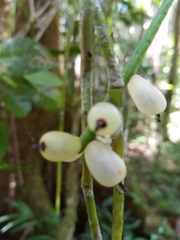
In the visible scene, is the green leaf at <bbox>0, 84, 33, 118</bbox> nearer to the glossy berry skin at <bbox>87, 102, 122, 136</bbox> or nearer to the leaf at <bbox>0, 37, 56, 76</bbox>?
the leaf at <bbox>0, 37, 56, 76</bbox>

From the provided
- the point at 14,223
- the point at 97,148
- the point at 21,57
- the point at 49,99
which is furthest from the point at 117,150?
the point at 14,223

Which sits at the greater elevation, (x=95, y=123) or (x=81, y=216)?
(x=95, y=123)

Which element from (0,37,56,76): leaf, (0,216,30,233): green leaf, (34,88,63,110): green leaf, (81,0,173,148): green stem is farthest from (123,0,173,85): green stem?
(0,216,30,233): green leaf

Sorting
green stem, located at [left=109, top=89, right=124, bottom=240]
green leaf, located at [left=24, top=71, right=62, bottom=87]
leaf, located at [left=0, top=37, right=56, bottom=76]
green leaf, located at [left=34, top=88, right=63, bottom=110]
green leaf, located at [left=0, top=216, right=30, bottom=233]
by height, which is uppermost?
green stem, located at [left=109, top=89, right=124, bottom=240]

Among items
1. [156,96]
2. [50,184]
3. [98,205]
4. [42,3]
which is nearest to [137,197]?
[98,205]

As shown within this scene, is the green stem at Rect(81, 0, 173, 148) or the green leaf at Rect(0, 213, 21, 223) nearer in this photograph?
the green stem at Rect(81, 0, 173, 148)

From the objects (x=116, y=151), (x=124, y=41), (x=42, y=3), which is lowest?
(x=124, y=41)

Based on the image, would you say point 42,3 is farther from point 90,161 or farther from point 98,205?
point 90,161
